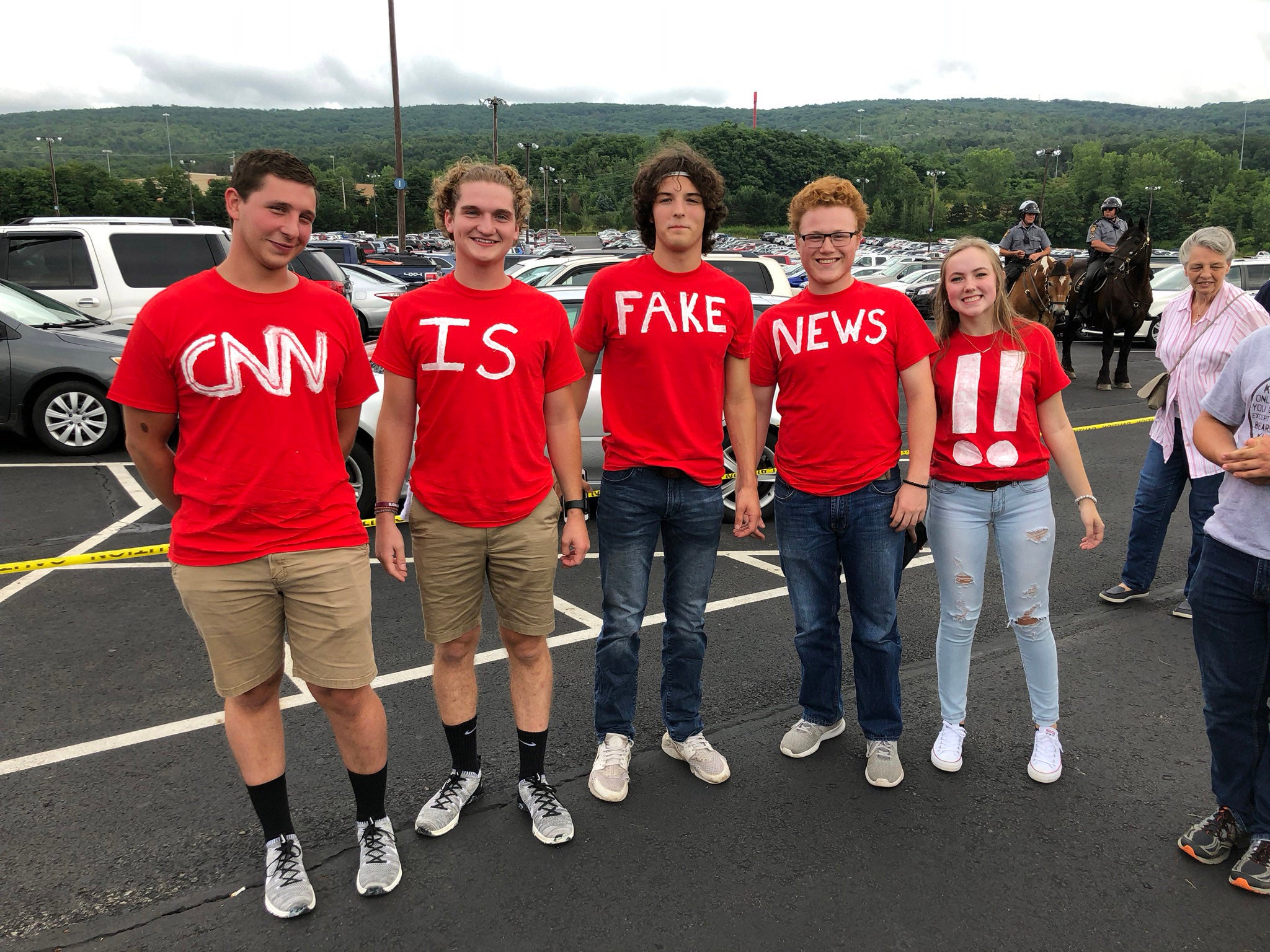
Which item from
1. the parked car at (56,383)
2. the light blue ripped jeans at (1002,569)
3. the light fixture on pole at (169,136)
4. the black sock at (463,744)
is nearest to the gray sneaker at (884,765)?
the light blue ripped jeans at (1002,569)

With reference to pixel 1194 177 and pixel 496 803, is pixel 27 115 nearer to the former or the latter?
pixel 1194 177

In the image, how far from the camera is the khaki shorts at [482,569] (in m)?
2.76

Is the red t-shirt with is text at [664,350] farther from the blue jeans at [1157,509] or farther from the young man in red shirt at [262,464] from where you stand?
the blue jeans at [1157,509]

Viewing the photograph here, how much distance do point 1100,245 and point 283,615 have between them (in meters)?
13.8

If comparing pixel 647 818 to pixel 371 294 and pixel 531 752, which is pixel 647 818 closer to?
pixel 531 752

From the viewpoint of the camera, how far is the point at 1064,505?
6945 millimetres

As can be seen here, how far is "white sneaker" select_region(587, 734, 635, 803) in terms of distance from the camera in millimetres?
3084

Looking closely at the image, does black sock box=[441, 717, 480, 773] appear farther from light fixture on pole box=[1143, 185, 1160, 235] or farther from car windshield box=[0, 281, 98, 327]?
light fixture on pole box=[1143, 185, 1160, 235]

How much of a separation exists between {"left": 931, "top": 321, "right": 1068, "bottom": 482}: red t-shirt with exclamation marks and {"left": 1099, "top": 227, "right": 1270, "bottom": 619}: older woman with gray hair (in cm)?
145

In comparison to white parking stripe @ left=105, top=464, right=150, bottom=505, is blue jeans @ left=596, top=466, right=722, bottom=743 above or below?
above

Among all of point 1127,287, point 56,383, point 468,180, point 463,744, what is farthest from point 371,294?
point 463,744

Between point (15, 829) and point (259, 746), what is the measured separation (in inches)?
40.5

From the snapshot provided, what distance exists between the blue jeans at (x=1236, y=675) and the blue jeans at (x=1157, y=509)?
Result: 1.96 meters

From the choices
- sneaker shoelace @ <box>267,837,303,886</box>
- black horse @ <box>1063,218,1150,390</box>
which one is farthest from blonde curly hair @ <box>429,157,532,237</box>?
black horse @ <box>1063,218,1150,390</box>
